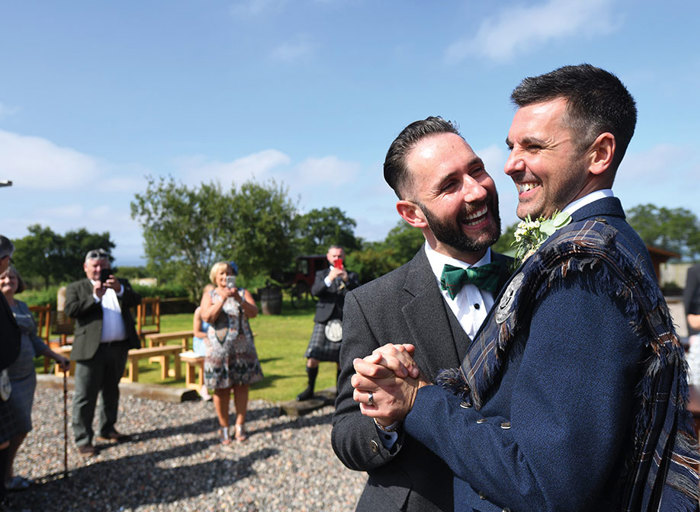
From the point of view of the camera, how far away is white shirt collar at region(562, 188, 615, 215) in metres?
1.41

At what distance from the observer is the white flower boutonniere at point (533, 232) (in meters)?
1.39

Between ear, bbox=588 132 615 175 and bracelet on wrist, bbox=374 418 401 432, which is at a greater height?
ear, bbox=588 132 615 175

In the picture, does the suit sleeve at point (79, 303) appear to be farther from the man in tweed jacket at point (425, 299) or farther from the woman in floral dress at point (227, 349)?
the man in tweed jacket at point (425, 299)

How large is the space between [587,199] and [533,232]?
0.59 feet

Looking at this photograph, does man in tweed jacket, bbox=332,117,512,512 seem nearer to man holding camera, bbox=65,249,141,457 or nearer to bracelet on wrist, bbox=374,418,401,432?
bracelet on wrist, bbox=374,418,401,432

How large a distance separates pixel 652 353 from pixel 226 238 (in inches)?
1296

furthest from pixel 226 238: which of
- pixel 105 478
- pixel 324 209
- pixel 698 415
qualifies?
pixel 324 209

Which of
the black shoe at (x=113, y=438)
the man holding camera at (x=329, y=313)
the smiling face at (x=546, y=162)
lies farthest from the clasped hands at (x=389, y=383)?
the black shoe at (x=113, y=438)

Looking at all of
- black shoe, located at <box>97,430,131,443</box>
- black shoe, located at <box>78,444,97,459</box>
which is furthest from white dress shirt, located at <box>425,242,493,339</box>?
black shoe, located at <box>97,430,131,443</box>

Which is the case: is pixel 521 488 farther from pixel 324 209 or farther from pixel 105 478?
pixel 324 209

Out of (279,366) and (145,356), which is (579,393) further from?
(279,366)

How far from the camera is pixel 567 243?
121 cm

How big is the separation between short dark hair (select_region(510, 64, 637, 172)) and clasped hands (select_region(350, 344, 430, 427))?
86 cm

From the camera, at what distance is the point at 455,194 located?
6.48ft
